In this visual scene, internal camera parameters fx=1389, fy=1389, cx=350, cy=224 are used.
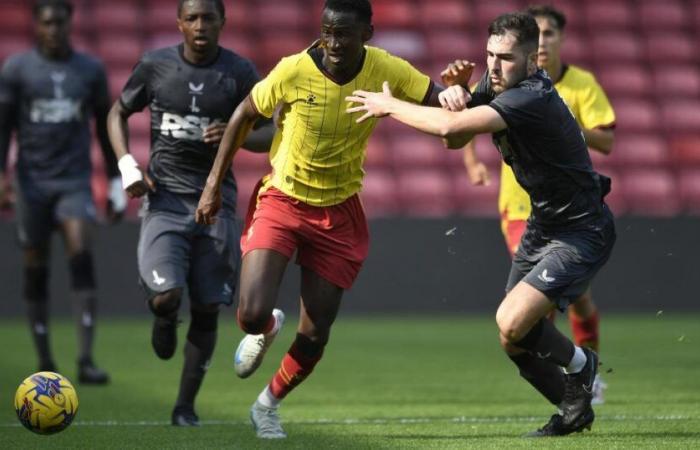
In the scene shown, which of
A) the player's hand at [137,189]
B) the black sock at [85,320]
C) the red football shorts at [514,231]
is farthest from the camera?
the black sock at [85,320]

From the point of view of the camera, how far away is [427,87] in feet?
21.4

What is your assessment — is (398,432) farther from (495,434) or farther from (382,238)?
(382,238)

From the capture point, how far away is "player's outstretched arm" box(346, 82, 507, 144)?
563cm

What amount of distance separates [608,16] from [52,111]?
10210 mm

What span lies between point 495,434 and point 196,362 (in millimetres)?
1625

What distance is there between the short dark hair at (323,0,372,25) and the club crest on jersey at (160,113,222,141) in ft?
4.12

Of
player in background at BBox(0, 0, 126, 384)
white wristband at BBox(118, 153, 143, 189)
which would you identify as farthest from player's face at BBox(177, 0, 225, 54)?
player in background at BBox(0, 0, 126, 384)

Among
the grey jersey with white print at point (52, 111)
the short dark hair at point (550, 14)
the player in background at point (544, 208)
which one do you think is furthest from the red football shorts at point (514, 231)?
the grey jersey with white print at point (52, 111)

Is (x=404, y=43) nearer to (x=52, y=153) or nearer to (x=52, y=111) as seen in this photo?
(x=52, y=111)

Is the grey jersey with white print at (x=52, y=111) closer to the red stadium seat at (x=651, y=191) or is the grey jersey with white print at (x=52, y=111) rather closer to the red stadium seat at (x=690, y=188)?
the red stadium seat at (x=651, y=191)

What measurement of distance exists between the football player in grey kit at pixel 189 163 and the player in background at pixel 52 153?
2.32 metres

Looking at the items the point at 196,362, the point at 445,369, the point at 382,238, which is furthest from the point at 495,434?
the point at 382,238

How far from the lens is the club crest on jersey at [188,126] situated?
7184mm

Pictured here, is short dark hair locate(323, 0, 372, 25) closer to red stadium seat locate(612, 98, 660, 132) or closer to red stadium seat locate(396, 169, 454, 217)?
red stadium seat locate(396, 169, 454, 217)
